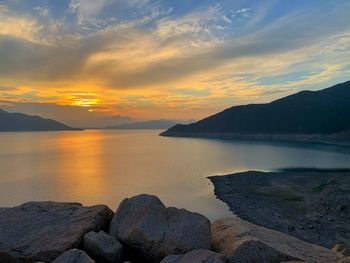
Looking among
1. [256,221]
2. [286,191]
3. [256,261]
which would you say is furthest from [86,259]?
[286,191]

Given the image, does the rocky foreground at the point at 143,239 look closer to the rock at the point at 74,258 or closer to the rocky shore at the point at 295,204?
the rock at the point at 74,258

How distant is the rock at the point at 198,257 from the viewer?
7.27m

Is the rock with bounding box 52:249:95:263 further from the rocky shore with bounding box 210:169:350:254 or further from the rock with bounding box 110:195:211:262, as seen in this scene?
the rocky shore with bounding box 210:169:350:254

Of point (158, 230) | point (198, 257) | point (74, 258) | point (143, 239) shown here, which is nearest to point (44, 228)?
point (74, 258)

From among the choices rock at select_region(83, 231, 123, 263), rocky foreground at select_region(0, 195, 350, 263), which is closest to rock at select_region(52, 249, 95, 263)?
rocky foreground at select_region(0, 195, 350, 263)

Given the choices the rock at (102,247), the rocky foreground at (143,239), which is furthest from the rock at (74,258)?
the rock at (102,247)

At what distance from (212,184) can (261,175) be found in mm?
13356

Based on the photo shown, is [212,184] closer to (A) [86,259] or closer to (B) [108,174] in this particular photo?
(B) [108,174]

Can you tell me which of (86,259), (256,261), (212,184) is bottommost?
(212,184)

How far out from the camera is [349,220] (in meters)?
37.3

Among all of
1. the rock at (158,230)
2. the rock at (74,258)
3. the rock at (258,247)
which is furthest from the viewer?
the rock at (158,230)

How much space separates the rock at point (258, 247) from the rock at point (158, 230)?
0.75 metres

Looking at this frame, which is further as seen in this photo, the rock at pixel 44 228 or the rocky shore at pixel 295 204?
the rocky shore at pixel 295 204

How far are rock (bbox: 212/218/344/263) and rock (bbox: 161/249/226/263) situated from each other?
41cm
